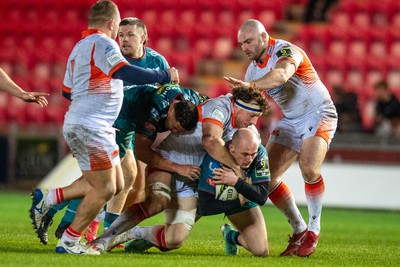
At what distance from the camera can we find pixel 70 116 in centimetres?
735

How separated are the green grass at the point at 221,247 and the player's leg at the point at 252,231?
10cm

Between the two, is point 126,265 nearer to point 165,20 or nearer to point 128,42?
point 128,42

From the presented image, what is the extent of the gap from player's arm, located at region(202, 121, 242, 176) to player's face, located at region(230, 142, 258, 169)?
5cm

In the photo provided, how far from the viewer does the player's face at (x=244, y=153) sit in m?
7.51

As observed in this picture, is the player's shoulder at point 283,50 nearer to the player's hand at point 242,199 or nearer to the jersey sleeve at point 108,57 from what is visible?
the player's hand at point 242,199

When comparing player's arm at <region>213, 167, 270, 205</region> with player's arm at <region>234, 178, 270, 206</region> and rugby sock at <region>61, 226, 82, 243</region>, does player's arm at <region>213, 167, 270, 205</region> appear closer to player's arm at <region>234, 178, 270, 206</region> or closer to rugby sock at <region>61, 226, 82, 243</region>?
player's arm at <region>234, 178, 270, 206</region>

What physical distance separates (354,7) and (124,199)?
12329 mm

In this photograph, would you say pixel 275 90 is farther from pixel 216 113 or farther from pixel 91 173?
pixel 91 173

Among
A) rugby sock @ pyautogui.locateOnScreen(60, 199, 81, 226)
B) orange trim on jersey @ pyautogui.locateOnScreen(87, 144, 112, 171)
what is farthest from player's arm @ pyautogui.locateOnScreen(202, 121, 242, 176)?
rugby sock @ pyautogui.locateOnScreen(60, 199, 81, 226)

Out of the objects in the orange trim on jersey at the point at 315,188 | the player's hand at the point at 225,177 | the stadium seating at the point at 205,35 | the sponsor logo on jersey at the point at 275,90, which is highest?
the sponsor logo on jersey at the point at 275,90

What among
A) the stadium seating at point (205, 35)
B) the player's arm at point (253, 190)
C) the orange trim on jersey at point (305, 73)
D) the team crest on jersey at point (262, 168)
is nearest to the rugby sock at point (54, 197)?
the player's arm at point (253, 190)

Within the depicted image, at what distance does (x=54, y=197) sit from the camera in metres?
8.04

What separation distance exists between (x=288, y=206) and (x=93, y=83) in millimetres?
2280

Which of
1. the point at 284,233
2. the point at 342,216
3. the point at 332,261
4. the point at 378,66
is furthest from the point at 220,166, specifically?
the point at 378,66
